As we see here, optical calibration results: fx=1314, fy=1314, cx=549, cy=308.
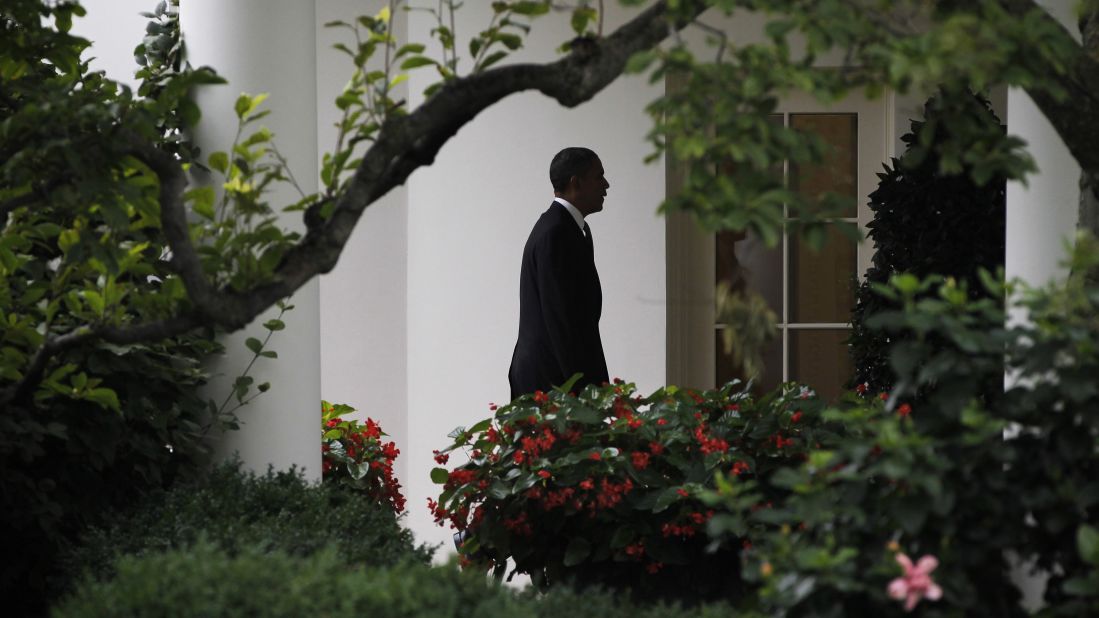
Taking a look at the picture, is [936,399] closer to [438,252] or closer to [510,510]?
[510,510]

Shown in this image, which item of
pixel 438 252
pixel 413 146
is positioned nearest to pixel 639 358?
pixel 438 252

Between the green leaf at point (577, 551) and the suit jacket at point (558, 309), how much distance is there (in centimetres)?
146

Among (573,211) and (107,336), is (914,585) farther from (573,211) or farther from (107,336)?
(573,211)

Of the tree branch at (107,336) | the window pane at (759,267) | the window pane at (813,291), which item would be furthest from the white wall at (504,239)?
the tree branch at (107,336)

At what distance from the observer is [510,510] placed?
407 centimetres

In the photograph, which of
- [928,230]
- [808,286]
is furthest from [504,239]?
[928,230]

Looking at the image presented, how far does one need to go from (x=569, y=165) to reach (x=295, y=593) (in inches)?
136

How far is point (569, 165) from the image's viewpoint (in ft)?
18.3

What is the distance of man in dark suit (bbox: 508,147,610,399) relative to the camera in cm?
539

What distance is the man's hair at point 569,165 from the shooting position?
557 cm

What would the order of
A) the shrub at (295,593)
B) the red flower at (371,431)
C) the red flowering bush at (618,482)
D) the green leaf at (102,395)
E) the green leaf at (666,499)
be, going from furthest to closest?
1. the red flower at (371,431)
2. the red flowering bush at (618,482)
3. the green leaf at (666,499)
4. the green leaf at (102,395)
5. the shrub at (295,593)

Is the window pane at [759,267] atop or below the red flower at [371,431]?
atop

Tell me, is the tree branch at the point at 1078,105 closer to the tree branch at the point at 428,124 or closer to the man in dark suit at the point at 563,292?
the tree branch at the point at 428,124

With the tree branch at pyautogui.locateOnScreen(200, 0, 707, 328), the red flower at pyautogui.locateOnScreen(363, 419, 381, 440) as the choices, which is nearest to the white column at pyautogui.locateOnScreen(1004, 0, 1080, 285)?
the tree branch at pyautogui.locateOnScreen(200, 0, 707, 328)
